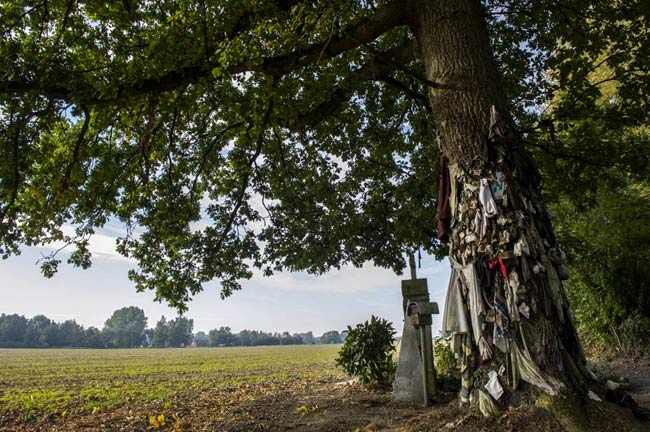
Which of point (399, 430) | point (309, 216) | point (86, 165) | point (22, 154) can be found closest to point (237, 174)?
point (309, 216)

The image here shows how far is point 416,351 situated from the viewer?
331 inches

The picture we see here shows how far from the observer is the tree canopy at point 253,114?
6.58 metres

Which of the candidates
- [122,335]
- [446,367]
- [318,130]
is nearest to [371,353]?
[446,367]

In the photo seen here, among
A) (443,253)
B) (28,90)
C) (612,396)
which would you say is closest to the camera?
(612,396)

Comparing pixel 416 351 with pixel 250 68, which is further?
pixel 416 351

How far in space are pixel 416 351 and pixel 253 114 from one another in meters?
5.90

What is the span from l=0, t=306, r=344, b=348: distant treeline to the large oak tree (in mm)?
102709

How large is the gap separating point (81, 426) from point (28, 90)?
18.6 feet

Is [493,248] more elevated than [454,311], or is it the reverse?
[493,248]

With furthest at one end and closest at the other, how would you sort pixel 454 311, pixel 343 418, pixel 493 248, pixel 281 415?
pixel 281 415 → pixel 343 418 → pixel 454 311 → pixel 493 248

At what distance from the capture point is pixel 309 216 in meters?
13.8

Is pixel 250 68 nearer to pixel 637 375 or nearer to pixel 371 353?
pixel 371 353

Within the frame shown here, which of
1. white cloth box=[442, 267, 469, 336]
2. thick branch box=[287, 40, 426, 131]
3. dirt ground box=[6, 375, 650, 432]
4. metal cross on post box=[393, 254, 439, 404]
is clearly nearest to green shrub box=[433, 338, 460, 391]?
metal cross on post box=[393, 254, 439, 404]

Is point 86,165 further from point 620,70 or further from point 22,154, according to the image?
point 620,70
